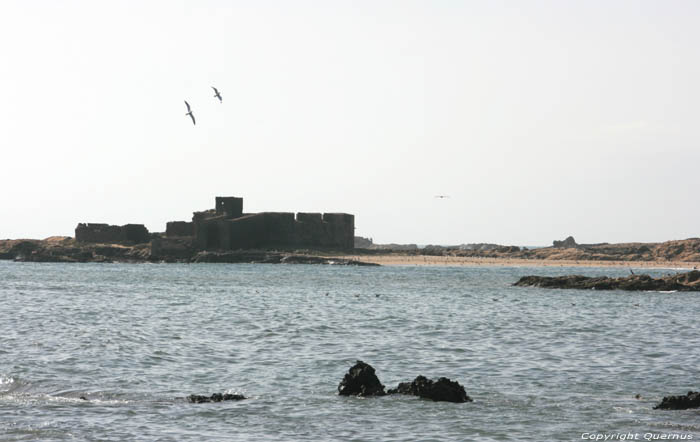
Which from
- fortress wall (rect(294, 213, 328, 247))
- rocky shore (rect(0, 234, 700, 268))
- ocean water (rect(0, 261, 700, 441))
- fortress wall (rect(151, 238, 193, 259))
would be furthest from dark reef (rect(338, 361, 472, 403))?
fortress wall (rect(294, 213, 328, 247))

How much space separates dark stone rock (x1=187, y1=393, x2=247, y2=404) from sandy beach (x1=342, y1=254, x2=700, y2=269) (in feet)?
398

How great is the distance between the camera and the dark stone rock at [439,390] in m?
22.0

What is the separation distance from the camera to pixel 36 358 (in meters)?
29.2

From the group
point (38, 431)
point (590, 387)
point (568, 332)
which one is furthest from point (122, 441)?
point (568, 332)

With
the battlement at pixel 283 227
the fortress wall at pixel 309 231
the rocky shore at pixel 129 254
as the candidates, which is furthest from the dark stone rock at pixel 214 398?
the fortress wall at pixel 309 231

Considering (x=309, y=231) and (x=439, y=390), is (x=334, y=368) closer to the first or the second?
(x=439, y=390)

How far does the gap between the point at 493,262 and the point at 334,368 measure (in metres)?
125

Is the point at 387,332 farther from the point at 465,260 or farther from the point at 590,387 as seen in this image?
the point at 465,260

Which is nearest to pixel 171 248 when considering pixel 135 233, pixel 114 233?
pixel 135 233

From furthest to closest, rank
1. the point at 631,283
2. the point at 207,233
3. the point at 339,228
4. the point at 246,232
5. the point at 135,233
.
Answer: the point at 135,233, the point at 339,228, the point at 246,232, the point at 207,233, the point at 631,283

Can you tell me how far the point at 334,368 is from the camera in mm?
27703

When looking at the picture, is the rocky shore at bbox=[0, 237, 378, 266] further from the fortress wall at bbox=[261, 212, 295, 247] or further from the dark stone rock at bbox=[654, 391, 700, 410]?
the dark stone rock at bbox=[654, 391, 700, 410]

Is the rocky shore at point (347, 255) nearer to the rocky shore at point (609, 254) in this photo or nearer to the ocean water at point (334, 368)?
the rocky shore at point (609, 254)

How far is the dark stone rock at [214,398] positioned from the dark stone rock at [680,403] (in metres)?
9.66
